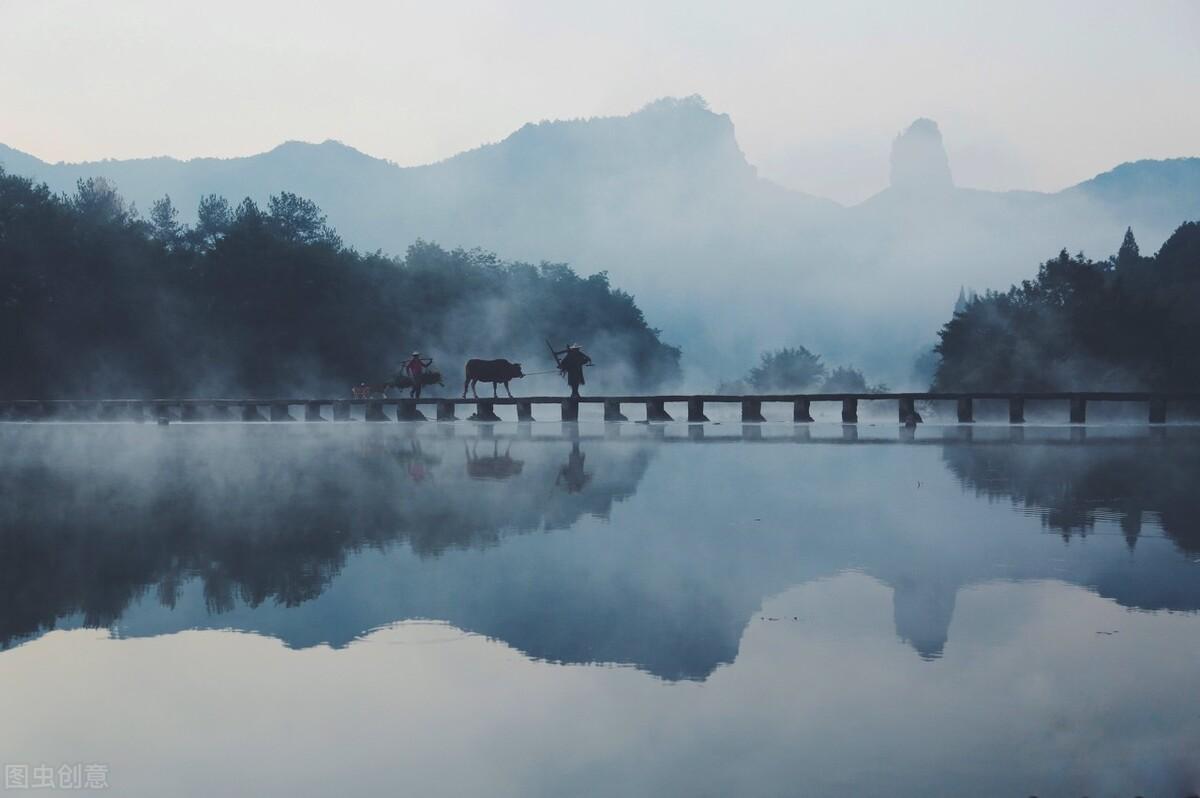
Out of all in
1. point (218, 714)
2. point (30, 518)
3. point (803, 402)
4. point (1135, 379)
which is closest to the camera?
point (218, 714)

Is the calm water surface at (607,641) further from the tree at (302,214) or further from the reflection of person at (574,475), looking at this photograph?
the tree at (302,214)

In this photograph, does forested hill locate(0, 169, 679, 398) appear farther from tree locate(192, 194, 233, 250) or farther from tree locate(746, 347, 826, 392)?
tree locate(746, 347, 826, 392)

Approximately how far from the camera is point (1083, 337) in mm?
87938

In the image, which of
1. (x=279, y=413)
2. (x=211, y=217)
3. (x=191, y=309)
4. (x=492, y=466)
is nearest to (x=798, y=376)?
(x=211, y=217)

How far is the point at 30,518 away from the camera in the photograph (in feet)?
56.6

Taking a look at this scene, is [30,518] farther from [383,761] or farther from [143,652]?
[383,761]

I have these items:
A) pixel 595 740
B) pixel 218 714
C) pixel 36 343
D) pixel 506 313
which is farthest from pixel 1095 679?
pixel 506 313

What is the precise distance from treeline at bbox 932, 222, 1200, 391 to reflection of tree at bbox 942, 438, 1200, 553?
5206 cm

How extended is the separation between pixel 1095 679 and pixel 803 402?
46.1 metres

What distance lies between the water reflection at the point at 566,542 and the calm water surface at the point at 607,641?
6 cm

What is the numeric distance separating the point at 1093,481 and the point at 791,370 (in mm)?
157483

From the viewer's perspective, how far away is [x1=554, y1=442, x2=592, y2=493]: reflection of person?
21.7 meters

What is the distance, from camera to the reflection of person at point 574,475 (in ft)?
71.1

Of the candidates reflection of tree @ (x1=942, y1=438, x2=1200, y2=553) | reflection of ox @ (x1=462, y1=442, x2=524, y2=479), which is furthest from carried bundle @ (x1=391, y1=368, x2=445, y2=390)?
reflection of tree @ (x1=942, y1=438, x2=1200, y2=553)
